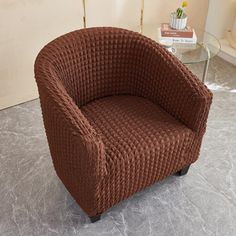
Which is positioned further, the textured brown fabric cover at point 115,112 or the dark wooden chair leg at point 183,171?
the dark wooden chair leg at point 183,171

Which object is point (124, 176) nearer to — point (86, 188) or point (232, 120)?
point (86, 188)

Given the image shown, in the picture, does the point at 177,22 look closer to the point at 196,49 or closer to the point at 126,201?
the point at 196,49

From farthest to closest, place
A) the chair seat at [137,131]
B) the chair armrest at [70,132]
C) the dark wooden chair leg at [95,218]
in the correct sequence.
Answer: the dark wooden chair leg at [95,218] → the chair seat at [137,131] → the chair armrest at [70,132]

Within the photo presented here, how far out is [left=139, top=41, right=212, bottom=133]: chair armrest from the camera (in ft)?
5.07

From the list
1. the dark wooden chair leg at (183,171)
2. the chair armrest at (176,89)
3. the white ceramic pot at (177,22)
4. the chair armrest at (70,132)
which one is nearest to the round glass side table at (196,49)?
the white ceramic pot at (177,22)

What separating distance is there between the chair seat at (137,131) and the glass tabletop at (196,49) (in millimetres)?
470

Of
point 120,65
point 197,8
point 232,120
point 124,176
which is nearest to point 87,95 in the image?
point 120,65

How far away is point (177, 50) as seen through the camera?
6.98ft

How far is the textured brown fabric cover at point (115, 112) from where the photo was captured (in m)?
1.37

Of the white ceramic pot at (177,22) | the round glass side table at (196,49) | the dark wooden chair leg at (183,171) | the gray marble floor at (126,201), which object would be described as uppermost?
the white ceramic pot at (177,22)

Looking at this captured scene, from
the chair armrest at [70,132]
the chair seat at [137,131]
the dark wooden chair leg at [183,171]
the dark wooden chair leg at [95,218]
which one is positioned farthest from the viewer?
the dark wooden chair leg at [183,171]

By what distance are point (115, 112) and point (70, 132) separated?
0.45 m

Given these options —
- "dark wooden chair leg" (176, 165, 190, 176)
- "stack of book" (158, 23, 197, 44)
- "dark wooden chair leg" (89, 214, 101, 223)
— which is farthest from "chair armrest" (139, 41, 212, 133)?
"dark wooden chair leg" (89, 214, 101, 223)

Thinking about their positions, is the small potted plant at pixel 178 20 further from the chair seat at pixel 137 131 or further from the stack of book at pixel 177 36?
the chair seat at pixel 137 131
